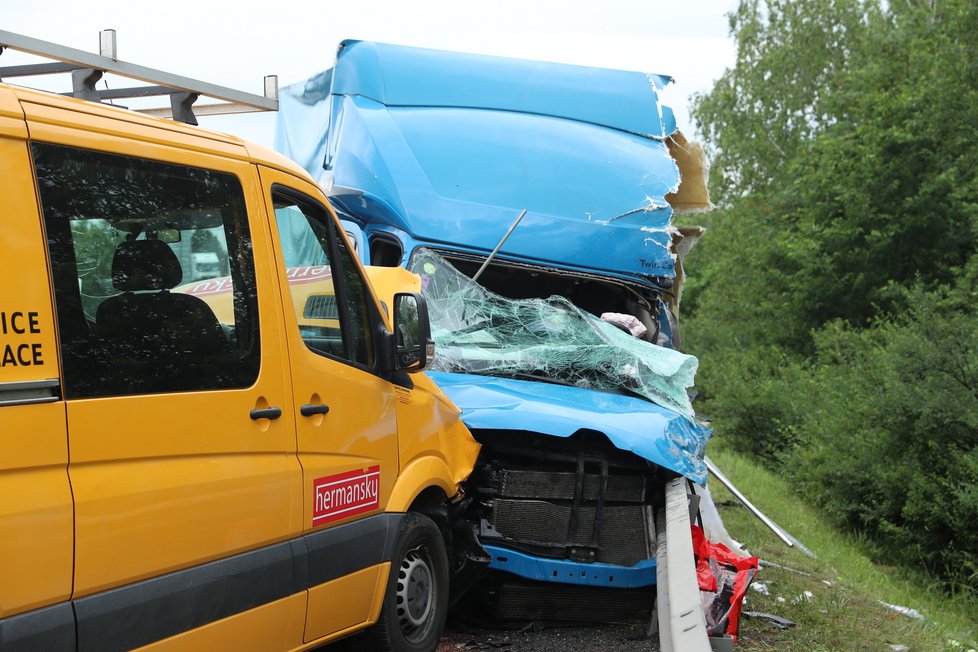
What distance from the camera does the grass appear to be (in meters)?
6.25

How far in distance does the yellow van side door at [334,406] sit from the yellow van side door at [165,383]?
145 millimetres

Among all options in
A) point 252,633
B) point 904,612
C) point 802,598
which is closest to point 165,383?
point 252,633

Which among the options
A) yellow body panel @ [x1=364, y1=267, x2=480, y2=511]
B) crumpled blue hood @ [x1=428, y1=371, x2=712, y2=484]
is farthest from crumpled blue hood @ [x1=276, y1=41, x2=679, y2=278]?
yellow body panel @ [x1=364, y1=267, x2=480, y2=511]

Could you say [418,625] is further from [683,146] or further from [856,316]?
[856,316]

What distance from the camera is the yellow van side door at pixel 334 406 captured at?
14.0 ft

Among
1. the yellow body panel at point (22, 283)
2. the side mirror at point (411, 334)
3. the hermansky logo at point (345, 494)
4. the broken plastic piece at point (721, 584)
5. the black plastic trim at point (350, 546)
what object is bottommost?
the broken plastic piece at point (721, 584)

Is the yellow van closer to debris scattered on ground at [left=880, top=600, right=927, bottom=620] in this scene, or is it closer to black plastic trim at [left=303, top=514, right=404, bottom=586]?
black plastic trim at [left=303, top=514, right=404, bottom=586]

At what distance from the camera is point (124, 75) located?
12.4 feet

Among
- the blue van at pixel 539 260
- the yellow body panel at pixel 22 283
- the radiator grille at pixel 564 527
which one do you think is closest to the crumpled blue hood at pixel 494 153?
the blue van at pixel 539 260

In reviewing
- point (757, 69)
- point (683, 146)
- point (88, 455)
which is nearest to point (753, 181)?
point (757, 69)

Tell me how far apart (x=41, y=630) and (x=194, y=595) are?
0.64 metres

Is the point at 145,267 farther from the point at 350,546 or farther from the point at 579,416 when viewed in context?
the point at 579,416

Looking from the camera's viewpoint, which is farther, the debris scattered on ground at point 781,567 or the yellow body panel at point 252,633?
the debris scattered on ground at point 781,567

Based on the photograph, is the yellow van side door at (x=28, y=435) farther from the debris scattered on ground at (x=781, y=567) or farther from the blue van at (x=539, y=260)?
the debris scattered on ground at (x=781, y=567)
